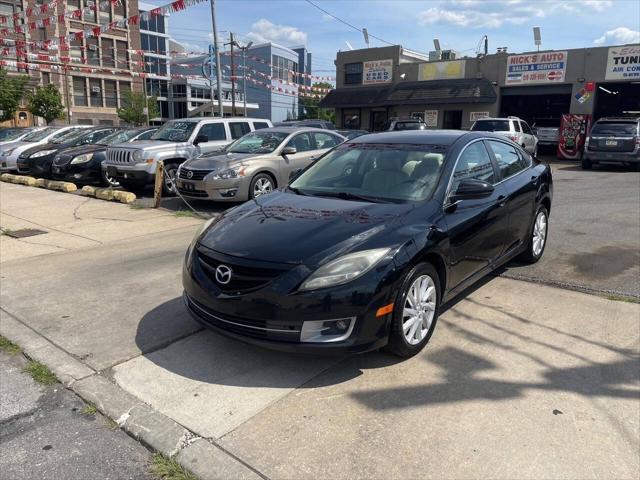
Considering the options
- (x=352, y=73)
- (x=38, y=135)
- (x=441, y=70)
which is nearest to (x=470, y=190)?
(x=38, y=135)

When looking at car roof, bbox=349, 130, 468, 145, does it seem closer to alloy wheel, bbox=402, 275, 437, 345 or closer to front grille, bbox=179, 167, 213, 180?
alloy wheel, bbox=402, 275, 437, 345

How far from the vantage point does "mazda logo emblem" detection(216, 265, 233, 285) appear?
3393 millimetres

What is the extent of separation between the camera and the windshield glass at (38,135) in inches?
716

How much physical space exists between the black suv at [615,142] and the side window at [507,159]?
15451mm

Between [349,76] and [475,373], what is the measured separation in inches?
1322

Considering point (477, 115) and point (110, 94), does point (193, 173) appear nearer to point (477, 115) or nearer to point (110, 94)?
point (477, 115)

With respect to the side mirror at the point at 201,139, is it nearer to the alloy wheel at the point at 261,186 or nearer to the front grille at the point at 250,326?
the alloy wheel at the point at 261,186

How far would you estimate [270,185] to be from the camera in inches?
391

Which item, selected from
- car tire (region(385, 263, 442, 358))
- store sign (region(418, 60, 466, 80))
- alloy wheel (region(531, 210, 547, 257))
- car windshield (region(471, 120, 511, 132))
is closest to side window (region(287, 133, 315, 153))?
alloy wheel (region(531, 210, 547, 257))

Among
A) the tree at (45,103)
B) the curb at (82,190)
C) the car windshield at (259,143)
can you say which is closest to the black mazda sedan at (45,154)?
the curb at (82,190)

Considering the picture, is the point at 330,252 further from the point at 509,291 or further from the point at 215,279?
the point at 509,291

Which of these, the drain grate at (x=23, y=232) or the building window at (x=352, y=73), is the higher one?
the building window at (x=352, y=73)

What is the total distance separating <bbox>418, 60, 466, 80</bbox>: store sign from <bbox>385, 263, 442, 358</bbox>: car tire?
2853cm

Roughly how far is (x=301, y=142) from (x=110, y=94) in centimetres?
5862
